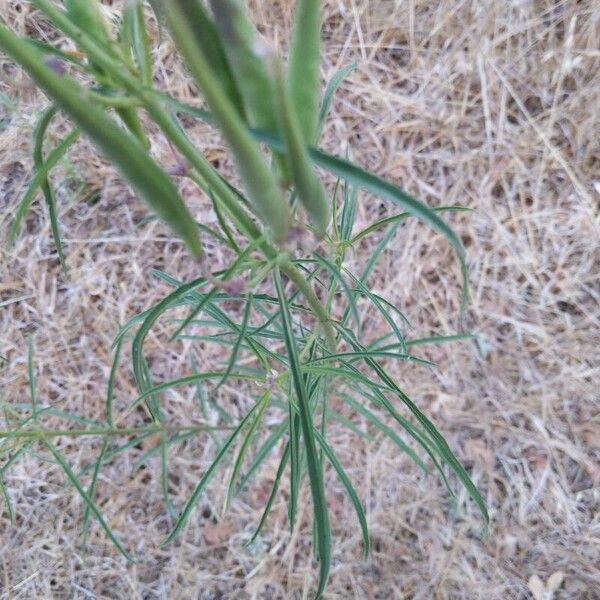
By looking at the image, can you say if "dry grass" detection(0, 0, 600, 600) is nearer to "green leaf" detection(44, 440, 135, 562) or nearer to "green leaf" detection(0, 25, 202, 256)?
"green leaf" detection(44, 440, 135, 562)

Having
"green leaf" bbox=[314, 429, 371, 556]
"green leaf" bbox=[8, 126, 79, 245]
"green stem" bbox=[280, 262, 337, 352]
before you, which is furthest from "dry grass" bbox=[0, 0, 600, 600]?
"green leaf" bbox=[8, 126, 79, 245]

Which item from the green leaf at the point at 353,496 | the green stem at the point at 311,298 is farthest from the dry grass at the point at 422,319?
the green stem at the point at 311,298

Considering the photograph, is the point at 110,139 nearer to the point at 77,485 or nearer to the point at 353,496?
the point at 77,485

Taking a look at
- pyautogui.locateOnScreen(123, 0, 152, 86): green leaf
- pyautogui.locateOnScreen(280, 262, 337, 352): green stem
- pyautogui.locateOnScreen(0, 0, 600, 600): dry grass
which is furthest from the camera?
pyautogui.locateOnScreen(0, 0, 600, 600): dry grass

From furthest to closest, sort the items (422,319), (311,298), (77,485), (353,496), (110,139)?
(422,319), (353,496), (77,485), (311,298), (110,139)

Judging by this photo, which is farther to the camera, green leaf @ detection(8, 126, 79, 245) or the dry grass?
the dry grass

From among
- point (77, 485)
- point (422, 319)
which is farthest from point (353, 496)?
point (422, 319)

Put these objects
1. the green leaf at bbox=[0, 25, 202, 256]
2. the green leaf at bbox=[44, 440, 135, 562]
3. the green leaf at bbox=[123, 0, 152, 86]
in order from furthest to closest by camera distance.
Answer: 1. the green leaf at bbox=[44, 440, 135, 562]
2. the green leaf at bbox=[123, 0, 152, 86]
3. the green leaf at bbox=[0, 25, 202, 256]

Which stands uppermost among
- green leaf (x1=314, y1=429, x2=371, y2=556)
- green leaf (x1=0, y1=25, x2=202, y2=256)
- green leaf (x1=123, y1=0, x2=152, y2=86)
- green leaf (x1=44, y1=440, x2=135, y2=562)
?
green leaf (x1=123, y1=0, x2=152, y2=86)

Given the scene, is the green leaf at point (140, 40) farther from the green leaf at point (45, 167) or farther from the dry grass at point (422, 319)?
the dry grass at point (422, 319)

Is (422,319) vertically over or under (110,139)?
under
